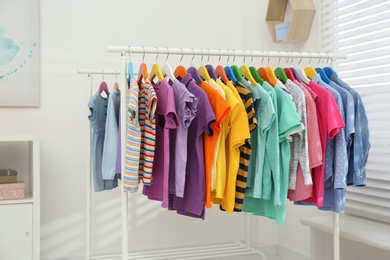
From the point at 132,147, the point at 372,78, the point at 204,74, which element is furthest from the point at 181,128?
the point at 372,78

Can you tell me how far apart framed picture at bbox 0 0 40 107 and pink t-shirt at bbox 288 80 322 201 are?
1772 millimetres

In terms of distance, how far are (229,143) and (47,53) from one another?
5.35 feet

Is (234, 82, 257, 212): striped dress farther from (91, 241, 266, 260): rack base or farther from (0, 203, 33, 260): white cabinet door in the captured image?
(0, 203, 33, 260): white cabinet door

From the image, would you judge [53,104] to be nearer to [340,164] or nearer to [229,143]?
[229,143]

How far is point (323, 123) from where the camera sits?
1.97 m

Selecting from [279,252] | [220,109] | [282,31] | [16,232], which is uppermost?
[282,31]

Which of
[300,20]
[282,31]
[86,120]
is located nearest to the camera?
[300,20]

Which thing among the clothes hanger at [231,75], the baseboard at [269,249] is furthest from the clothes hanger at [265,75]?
the baseboard at [269,249]

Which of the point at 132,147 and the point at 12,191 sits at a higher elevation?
the point at 132,147

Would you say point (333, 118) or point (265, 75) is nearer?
point (333, 118)

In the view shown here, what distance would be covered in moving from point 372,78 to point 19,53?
2.06 metres

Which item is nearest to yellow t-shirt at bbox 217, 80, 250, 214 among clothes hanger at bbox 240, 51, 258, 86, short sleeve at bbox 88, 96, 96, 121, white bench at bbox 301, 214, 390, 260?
clothes hanger at bbox 240, 51, 258, 86

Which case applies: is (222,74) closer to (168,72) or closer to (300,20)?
(168,72)

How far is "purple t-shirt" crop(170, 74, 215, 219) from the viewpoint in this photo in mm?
1876
